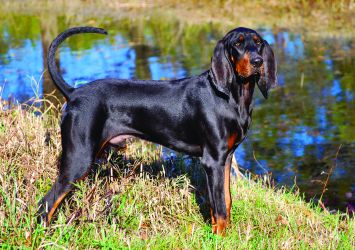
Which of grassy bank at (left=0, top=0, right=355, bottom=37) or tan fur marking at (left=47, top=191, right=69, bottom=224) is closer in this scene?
tan fur marking at (left=47, top=191, right=69, bottom=224)

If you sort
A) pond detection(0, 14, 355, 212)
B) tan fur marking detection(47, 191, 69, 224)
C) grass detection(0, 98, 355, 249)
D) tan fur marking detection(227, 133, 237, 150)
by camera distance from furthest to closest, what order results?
pond detection(0, 14, 355, 212), tan fur marking detection(227, 133, 237, 150), tan fur marking detection(47, 191, 69, 224), grass detection(0, 98, 355, 249)

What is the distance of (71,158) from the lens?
15.2ft

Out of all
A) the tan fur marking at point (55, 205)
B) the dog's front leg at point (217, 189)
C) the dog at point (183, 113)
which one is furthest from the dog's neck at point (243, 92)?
the tan fur marking at point (55, 205)

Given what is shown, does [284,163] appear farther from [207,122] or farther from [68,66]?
[68,66]

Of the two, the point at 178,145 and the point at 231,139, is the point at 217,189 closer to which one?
the point at 231,139

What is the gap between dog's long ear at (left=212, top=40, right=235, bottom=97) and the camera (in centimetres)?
467

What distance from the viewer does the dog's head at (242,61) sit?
4.54m

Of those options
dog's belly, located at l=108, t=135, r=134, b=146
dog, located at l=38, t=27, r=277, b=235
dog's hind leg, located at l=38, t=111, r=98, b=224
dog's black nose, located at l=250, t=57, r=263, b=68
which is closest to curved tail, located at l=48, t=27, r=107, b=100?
dog, located at l=38, t=27, r=277, b=235

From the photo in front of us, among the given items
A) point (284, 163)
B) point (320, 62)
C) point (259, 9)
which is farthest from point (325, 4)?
point (284, 163)

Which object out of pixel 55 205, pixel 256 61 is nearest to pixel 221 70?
pixel 256 61

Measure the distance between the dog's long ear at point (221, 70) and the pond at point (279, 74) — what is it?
1.43 metres

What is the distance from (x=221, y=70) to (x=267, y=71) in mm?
379

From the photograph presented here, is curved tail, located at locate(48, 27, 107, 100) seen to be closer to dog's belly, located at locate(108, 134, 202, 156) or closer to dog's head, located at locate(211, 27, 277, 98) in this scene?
dog's belly, located at locate(108, 134, 202, 156)

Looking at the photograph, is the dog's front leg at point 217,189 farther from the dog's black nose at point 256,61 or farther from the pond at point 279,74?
the pond at point 279,74
